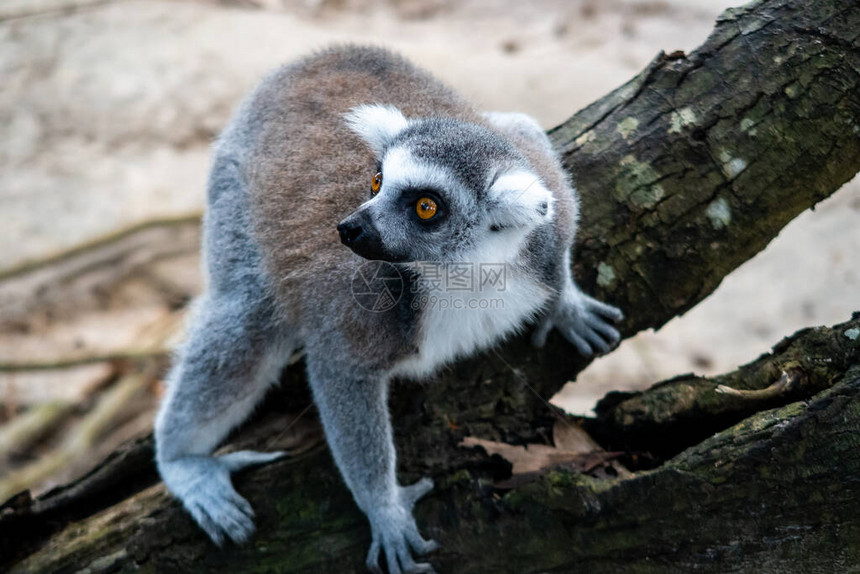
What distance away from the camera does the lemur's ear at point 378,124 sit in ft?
10.5

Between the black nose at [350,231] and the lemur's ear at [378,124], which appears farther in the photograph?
the lemur's ear at [378,124]

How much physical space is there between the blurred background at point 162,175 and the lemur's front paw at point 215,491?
2456 millimetres

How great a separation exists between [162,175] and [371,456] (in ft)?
21.9

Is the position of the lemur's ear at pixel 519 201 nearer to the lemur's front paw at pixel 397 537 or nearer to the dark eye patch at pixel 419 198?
the dark eye patch at pixel 419 198

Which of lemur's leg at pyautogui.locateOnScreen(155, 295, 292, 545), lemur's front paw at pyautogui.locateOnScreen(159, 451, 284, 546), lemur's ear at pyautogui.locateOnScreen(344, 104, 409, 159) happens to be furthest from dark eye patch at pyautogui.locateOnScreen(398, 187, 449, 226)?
lemur's front paw at pyautogui.locateOnScreen(159, 451, 284, 546)

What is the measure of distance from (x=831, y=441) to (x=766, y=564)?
0.51m

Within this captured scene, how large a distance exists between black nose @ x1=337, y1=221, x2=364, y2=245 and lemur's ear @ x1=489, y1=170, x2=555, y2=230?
1.79 ft

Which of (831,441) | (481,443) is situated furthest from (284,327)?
(831,441)

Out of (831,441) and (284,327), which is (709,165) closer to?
(831,441)

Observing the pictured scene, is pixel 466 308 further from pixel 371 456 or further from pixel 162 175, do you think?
pixel 162 175

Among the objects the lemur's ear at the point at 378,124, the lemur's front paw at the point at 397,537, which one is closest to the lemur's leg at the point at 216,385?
the lemur's front paw at the point at 397,537

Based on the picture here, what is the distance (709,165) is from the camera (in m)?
3.50

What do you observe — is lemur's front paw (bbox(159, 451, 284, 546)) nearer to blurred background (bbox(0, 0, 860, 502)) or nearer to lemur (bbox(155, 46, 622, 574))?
lemur (bbox(155, 46, 622, 574))

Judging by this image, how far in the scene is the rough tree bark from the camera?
9.18ft
